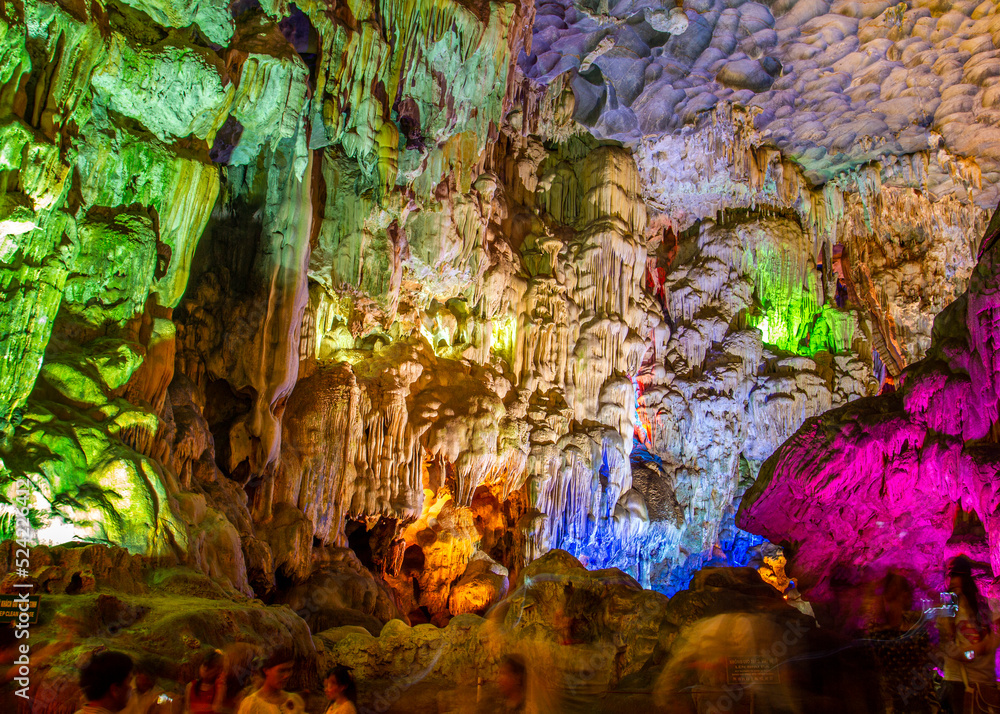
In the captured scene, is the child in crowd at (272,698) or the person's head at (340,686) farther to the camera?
the person's head at (340,686)

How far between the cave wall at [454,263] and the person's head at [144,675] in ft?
5.04

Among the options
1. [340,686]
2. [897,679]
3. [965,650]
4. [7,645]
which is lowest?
[340,686]

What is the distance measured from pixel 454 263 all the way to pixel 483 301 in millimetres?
1457

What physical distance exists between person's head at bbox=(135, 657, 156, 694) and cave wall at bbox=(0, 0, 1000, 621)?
1.54 m

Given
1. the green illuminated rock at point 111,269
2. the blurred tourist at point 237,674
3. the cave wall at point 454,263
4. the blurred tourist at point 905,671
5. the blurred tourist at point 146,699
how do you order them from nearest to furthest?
the blurred tourist at point 146,699, the blurred tourist at point 237,674, the blurred tourist at point 905,671, the cave wall at point 454,263, the green illuminated rock at point 111,269

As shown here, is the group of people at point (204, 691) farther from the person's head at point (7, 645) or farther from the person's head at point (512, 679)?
the person's head at point (7, 645)

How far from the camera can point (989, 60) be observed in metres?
11.4

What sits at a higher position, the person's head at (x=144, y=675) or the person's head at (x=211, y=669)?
the person's head at (x=211, y=669)

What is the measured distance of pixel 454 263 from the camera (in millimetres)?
11695

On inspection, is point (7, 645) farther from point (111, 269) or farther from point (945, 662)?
point (945, 662)

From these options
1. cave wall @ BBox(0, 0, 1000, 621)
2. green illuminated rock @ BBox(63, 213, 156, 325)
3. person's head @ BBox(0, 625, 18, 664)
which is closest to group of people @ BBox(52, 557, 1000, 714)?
person's head @ BBox(0, 625, 18, 664)

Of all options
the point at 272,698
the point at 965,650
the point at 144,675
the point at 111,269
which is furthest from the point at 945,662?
the point at 111,269

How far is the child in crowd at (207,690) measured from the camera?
380 centimetres

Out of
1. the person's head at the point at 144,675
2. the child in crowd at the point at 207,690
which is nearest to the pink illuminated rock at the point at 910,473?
the child in crowd at the point at 207,690
